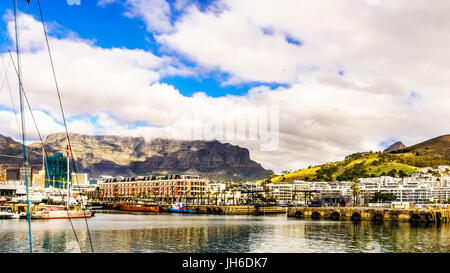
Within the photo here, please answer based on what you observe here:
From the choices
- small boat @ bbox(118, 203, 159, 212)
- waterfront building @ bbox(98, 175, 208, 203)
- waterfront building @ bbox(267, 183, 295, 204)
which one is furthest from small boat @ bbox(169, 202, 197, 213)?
waterfront building @ bbox(267, 183, 295, 204)

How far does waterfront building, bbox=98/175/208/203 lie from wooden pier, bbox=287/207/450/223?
55223 mm

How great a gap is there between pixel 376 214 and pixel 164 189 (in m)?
92.1

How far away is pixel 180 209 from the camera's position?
109 meters

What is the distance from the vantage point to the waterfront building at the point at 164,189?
14800 cm

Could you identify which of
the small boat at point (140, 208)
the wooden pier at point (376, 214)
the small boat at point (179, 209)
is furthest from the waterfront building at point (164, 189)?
the wooden pier at point (376, 214)

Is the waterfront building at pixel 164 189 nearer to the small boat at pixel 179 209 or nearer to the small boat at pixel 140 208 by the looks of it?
the small boat at pixel 140 208

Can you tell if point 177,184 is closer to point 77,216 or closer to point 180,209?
point 180,209

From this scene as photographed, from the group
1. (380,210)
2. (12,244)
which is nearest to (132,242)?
(12,244)

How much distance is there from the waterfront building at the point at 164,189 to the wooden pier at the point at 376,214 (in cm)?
5522

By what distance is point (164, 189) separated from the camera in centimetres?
15362

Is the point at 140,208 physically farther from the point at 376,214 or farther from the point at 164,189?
the point at 376,214

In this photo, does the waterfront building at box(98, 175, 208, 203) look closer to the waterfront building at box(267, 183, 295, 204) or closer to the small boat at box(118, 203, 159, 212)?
the small boat at box(118, 203, 159, 212)

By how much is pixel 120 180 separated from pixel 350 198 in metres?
104

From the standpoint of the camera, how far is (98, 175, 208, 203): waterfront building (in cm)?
14800
